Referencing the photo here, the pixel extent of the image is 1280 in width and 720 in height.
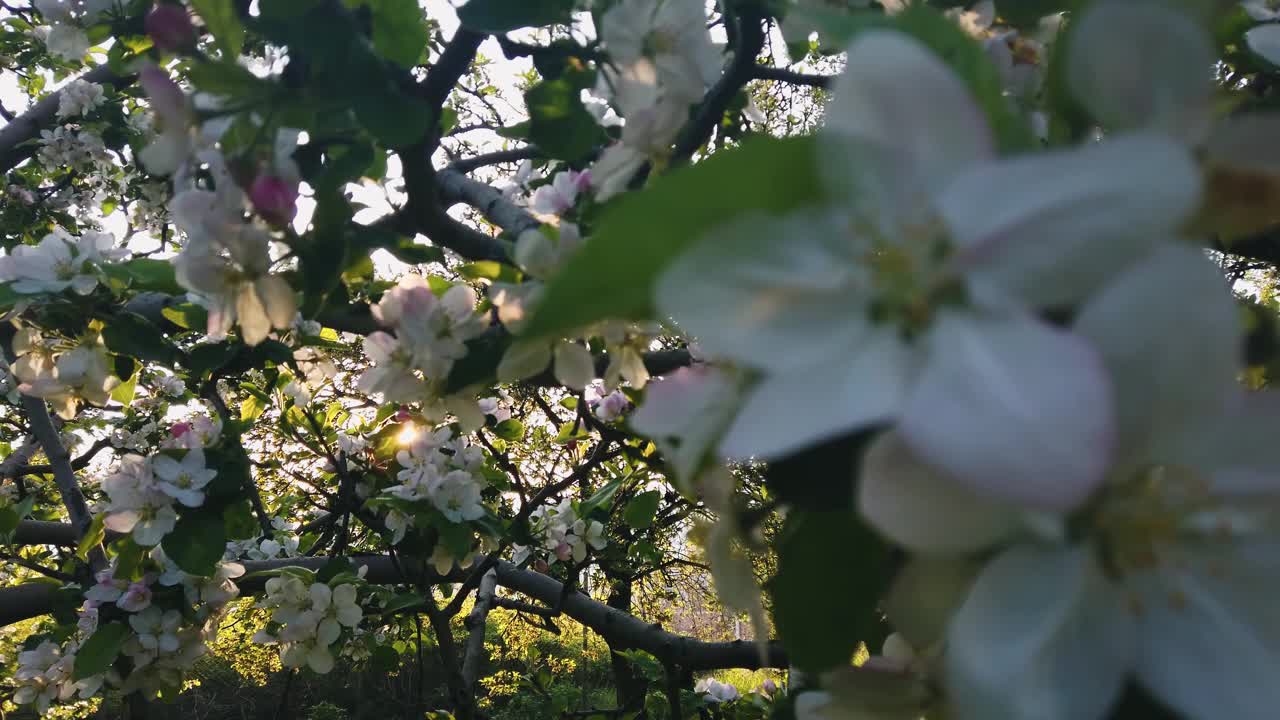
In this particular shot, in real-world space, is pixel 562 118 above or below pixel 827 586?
above

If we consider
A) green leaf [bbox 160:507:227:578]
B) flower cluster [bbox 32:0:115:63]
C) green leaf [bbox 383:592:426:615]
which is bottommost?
green leaf [bbox 383:592:426:615]

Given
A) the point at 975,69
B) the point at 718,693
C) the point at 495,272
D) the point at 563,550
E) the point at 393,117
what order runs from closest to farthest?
the point at 975,69 → the point at 393,117 → the point at 495,272 → the point at 563,550 → the point at 718,693

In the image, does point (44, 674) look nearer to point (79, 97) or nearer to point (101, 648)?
point (101, 648)

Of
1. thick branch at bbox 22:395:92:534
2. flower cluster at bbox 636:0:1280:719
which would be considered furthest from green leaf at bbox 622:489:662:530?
flower cluster at bbox 636:0:1280:719

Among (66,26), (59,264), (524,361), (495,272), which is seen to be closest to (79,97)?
(66,26)

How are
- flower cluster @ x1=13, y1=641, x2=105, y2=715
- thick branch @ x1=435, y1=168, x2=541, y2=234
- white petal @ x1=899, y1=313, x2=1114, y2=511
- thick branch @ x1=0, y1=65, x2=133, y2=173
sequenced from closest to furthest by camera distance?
1. white petal @ x1=899, y1=313, x2=1114, y2=511
2. thick branch @ x1=435, y1=168, x2=541, y2=234
3. flower cluster @ x1=13, y1=641, x2=105, y2=715
4. thick branch @ x1=0, y1=65, x2=133, y2=173

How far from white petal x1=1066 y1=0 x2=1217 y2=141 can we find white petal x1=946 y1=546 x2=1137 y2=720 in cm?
17

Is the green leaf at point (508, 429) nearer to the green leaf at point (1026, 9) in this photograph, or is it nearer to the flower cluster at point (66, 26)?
the flower cluster at point (66, 26)

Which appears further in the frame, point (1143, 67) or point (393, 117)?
point (393, 117)

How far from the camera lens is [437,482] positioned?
1551 millimetres

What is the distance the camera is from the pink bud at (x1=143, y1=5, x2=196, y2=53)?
0.79 metres

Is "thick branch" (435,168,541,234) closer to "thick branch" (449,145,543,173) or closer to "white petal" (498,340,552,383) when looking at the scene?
"thick branch" (449,145,543,173)

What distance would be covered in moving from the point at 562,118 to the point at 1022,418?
82 cm

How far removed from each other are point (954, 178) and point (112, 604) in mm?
1780
